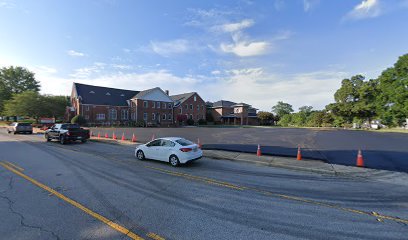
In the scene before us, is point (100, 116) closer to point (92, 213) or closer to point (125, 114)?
point (125, 114)

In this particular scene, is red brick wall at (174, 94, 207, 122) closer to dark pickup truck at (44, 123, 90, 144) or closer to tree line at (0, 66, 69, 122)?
tree line at (0, 66, 69, 122)

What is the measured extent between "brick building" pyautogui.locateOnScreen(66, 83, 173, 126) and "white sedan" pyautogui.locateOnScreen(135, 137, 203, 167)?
39.8 meters

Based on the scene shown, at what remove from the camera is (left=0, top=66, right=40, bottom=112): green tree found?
57.4m

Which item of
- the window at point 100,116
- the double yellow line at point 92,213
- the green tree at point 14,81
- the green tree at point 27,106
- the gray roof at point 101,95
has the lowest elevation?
the double yellow line at point 92,213

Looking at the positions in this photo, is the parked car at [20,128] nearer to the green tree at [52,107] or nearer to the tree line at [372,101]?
the green tree at [52,107]

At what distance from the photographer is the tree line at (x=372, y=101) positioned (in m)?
38.1

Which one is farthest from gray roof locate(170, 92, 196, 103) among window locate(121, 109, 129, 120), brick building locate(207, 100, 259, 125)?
window locate(121, 109, 129, 120)

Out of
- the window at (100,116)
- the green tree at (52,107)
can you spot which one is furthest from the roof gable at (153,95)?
the green tree at (52,107)

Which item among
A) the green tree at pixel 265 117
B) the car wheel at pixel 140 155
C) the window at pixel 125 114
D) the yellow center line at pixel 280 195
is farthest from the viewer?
the green tree at pixel 265 117

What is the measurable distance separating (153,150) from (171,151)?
1.31m


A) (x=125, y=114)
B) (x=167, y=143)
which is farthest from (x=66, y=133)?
(x=125, y=114)

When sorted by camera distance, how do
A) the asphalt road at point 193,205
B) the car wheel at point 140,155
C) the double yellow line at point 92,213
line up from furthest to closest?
the car wheel at point 140,155, the asphalt road at point 193,205, the double yellow line at point 92,213

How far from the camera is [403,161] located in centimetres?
1046

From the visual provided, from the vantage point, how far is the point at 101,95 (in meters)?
49.6
